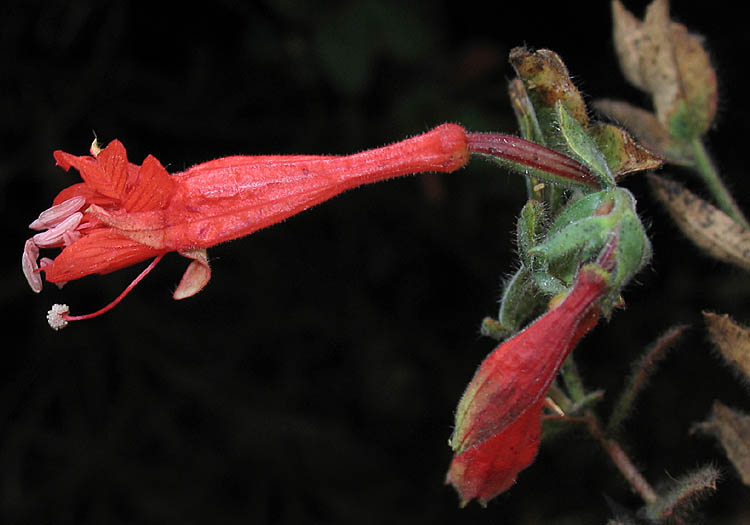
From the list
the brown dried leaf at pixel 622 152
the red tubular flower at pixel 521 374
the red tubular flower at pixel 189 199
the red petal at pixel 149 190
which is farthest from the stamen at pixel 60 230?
the brown dried leaf at pixel 622 152

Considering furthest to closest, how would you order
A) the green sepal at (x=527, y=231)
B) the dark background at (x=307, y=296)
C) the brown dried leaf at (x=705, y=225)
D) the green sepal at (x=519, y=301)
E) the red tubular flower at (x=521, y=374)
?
the dark background at (x=307, y=296)
the brown dried leaf at (x=705, y=225)
the green sepal at (x=519, y=301)
the green sepal at (x=527, y=231)
the red tubular flower at (x=521, y=374)

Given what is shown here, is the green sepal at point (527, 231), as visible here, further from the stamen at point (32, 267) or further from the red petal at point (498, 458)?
the stamen at point (32, 267)

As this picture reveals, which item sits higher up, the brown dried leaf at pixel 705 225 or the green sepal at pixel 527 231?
the green sepal at pixel 527 231

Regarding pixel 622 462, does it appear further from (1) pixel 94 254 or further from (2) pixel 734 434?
(1) pixel 94 254

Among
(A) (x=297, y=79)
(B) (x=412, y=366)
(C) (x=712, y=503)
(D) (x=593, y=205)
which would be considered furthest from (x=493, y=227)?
(D) (x=593, y=205)

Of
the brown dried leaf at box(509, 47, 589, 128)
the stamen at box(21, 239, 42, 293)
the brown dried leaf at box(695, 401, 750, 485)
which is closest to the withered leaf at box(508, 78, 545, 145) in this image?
the brown dried leaf at box(509, 47, 589, 128)

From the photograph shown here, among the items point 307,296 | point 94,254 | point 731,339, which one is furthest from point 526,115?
point 307,296
